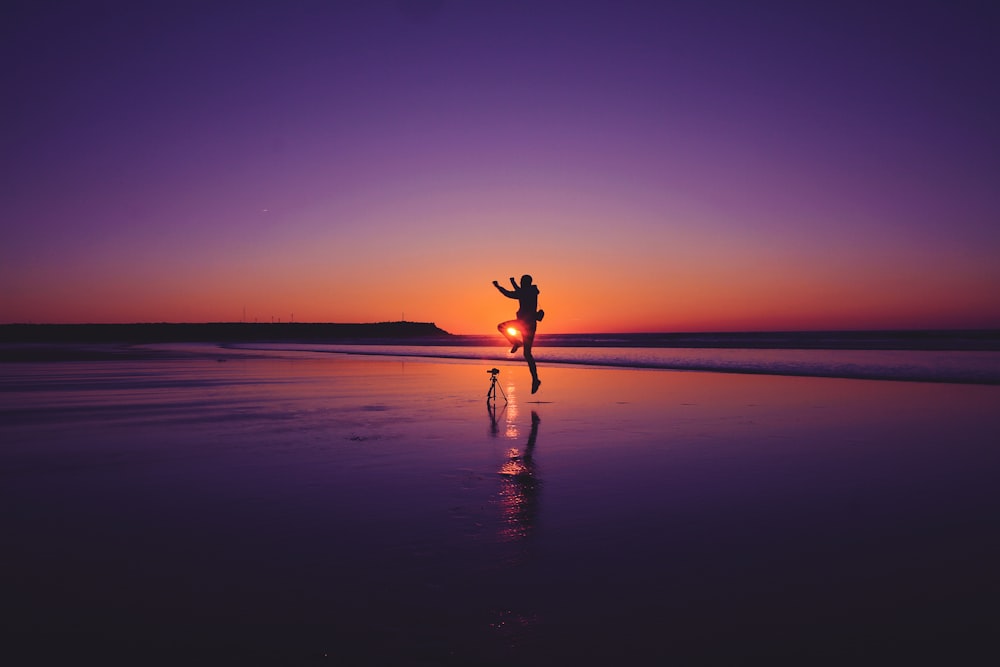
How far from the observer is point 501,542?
203 inches

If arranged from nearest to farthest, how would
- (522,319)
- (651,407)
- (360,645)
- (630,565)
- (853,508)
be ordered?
(360,645) < (630,565) < (853,508) < (651,407) < (522,319)

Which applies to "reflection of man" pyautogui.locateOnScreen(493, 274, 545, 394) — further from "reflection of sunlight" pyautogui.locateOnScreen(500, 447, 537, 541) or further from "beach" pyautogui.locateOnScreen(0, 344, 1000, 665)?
"reflection of sunlight" pyautogui.locateOnScreen(500, 447, 537, 541)

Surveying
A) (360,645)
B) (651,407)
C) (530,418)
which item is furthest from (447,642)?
(651,407)

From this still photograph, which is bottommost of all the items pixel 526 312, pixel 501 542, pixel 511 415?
pixel 501 542

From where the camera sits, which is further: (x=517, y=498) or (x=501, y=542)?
(x=517, y=498)

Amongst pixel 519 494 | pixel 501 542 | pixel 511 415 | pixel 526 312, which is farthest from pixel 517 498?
pixel 526 312

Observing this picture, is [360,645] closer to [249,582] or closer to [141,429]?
[249,582]

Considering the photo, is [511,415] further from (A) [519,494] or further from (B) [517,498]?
(B) [517,498]

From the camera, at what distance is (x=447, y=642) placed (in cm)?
350

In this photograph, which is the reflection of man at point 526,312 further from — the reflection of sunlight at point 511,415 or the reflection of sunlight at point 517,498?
the reflection of sunlight at point 517,498

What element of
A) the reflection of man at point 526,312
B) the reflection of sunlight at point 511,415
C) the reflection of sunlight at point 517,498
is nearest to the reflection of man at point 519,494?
the reflection of sunlight at point 517,498

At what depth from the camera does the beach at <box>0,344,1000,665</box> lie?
11.7 ft

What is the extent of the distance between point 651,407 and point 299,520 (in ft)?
31.3

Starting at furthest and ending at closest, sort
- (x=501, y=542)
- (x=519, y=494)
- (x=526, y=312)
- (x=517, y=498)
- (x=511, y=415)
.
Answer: (x=526, y=312) < (x=511, y=415) < (x=519, y=494) < (x=517, y=498) < (x=501, y=542)
